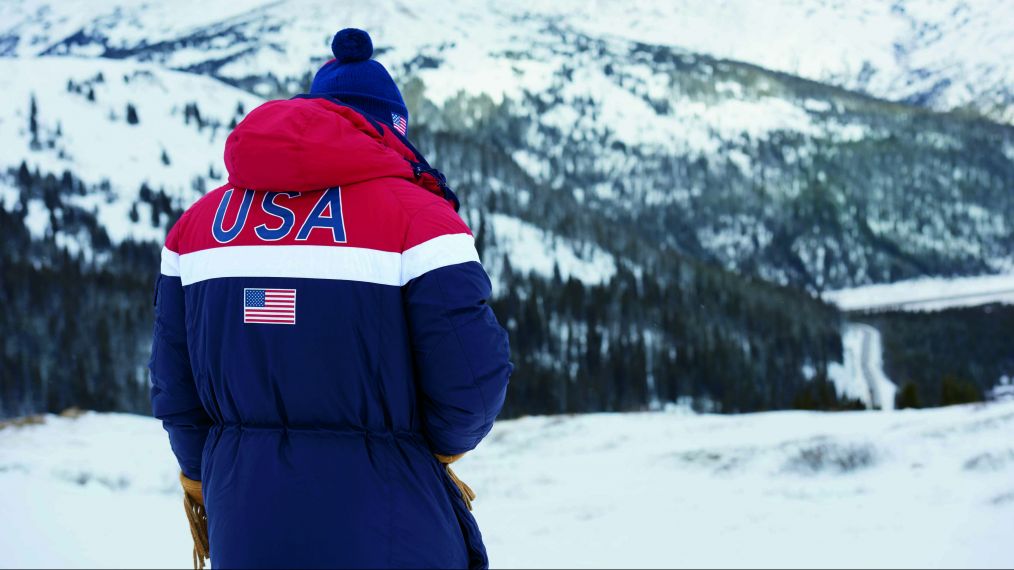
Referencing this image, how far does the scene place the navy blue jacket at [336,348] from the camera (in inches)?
105

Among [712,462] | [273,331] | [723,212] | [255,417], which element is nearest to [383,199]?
[273,331]

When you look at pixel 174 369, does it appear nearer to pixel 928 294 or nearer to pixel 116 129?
pixel 116 129

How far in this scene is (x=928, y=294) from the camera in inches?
6649

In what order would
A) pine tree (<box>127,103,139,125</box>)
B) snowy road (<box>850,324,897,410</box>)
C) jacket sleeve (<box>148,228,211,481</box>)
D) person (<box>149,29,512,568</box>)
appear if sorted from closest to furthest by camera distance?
person (<box>149,29,512,568</box>) → jacket sleeve (<box>148,228,211,481</box>) → snowy road (<box>850,324,897,410</box>) → pine tree (<box>127,103,139,125</box>)

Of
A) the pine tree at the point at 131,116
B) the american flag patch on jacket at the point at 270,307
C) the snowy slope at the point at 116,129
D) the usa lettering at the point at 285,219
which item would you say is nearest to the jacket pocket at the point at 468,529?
the american flag patch on jacket at the point at 270,307

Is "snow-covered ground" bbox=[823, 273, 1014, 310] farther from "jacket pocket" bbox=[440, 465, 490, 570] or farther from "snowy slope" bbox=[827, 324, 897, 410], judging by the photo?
"jacket pocket" bbox=[440, 465, 490, 570]

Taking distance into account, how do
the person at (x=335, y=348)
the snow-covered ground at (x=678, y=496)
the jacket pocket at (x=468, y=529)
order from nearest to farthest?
the person at (x=335, y=348)
the jacket pocket at (x=468, y=529)
the snow-covered ground at (x=678, y=496)

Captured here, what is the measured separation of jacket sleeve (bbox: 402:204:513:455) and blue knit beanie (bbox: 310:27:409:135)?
1.93 ft

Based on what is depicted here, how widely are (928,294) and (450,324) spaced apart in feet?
604

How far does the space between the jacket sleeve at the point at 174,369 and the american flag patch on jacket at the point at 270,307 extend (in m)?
0.54

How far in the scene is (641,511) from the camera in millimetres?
9914

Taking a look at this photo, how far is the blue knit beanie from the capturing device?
316 cm

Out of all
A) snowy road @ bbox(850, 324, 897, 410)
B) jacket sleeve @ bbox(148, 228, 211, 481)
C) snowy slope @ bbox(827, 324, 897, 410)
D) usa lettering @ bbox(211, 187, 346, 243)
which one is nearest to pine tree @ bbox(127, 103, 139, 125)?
snowy slope @ bbox(827, 324, 897, 410)

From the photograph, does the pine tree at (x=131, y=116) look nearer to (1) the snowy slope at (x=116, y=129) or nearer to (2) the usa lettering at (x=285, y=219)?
(1) the snowy slope at (x=116, y=129)
